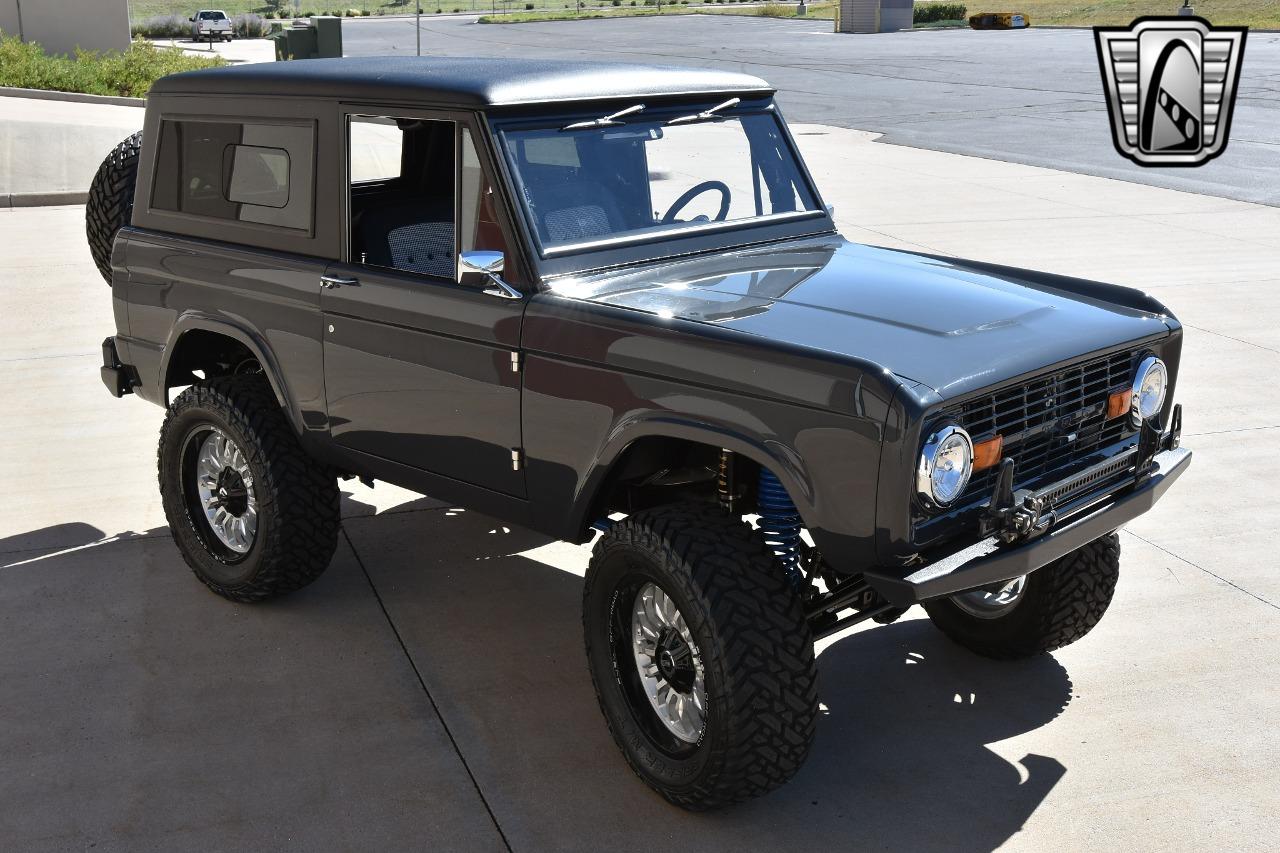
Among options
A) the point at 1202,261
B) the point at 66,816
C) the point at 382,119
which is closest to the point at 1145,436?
the point at 382,119

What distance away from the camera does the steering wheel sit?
187 inches

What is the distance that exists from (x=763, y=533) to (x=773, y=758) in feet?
2.07

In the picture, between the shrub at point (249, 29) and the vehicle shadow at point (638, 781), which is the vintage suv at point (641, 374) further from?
the shrub at point (249, 29)

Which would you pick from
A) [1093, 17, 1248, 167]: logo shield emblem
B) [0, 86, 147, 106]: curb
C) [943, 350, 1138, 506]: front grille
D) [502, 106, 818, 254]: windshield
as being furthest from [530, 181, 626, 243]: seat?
[0, 86, 147, 106]: curb

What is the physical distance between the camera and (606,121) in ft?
15.0

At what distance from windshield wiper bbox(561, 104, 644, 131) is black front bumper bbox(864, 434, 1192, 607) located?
186 centimetres

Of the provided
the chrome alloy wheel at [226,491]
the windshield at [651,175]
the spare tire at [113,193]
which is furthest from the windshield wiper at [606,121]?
the spare tire at [113,193]

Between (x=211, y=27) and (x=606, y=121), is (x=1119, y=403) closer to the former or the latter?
(x=606, y=121)

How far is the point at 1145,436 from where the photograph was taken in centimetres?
412

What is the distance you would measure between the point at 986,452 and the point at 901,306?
61 cm

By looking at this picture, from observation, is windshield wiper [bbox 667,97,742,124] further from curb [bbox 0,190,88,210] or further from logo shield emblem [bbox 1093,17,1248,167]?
logo shield emblem [bbox 1093,17,1248,167]

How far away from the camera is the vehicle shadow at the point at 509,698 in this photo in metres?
3.93

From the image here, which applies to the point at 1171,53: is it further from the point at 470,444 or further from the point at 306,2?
the point at 306,2

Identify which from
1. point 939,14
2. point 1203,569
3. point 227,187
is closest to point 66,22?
point 227,187
